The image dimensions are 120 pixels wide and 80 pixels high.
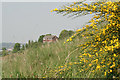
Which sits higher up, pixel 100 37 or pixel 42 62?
pixel 100 37

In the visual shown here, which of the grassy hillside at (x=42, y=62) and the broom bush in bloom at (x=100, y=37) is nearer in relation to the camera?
the broom bush in bloom at (x=100, y=37)

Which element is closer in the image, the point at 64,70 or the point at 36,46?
the point at 64,70

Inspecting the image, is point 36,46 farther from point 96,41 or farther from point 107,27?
point 107,27

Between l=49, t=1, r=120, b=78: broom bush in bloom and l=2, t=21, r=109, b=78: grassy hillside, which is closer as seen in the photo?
l=49, t=1, r=120, b=78: broom bush in bloom

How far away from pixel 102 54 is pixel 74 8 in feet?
4.31

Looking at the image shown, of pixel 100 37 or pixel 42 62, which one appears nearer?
pixel 100 37

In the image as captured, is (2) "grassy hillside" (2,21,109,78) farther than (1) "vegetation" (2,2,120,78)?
Yes

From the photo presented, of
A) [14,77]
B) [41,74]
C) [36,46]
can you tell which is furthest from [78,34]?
[36,46]

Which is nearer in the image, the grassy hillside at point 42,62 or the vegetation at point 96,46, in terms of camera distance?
the vegetation at point 96,46

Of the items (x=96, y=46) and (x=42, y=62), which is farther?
(x=42, y=62)

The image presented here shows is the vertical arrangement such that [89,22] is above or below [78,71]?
above

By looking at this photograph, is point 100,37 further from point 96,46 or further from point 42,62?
point 42,62

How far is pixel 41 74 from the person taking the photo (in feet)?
14.1

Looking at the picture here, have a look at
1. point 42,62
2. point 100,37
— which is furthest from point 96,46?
point 42,62
